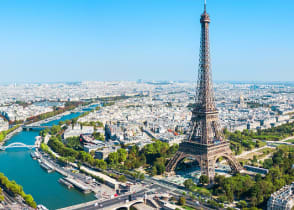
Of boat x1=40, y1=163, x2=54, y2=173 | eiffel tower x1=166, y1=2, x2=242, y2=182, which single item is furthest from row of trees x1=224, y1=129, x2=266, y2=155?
boat x1=40, y1=163, x2=54, y2=173

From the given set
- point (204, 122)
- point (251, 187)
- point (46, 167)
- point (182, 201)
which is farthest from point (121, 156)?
point (251, 187)

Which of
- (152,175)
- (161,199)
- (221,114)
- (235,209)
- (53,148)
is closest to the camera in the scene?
(235,209)

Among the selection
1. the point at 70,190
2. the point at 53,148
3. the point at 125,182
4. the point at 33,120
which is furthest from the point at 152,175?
the point at 33,120

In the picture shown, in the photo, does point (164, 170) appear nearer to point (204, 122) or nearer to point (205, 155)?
point (205, 155)

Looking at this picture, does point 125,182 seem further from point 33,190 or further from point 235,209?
point 235,209

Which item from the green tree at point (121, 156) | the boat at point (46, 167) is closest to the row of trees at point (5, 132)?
the boat at point (46, 167)

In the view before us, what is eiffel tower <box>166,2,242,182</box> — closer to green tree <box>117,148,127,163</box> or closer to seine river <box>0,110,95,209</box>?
green tree <box>117,148,127,163</box>

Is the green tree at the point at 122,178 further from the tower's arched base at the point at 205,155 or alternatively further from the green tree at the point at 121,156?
the green tree at the point at 121,156
